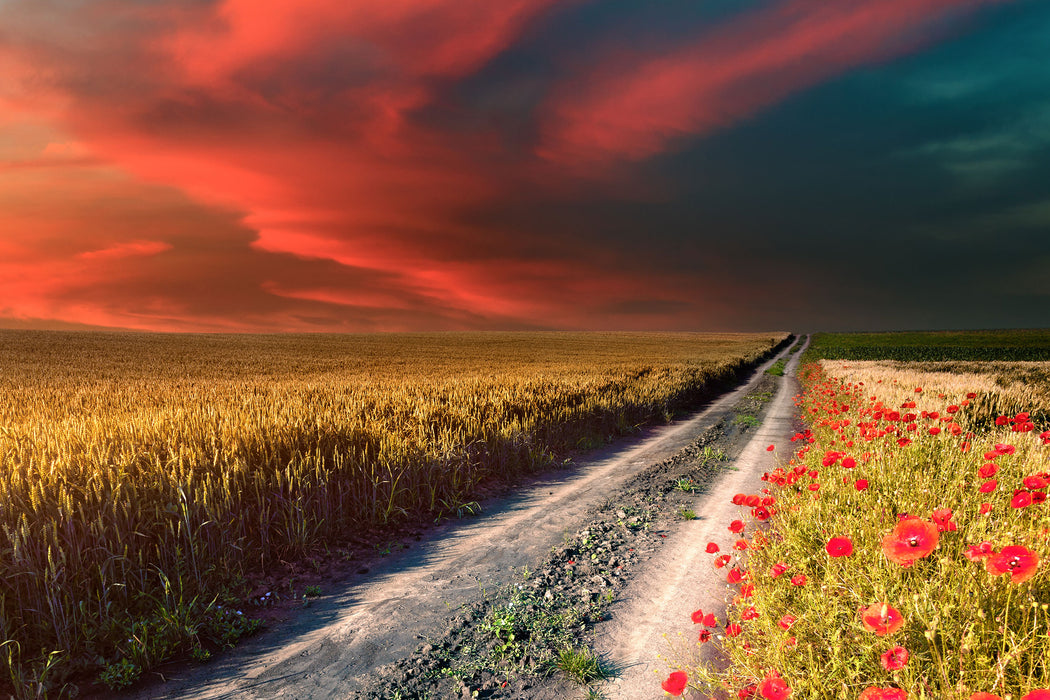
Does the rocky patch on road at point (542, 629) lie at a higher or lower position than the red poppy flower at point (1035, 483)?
lower

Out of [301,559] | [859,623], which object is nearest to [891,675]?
[859,623]

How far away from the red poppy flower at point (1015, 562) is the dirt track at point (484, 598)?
220 cm

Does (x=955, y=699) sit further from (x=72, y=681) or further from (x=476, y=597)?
(x=72, y=681)

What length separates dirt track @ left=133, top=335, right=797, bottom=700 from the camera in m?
3.82

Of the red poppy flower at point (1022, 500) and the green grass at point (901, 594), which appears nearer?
the green grass at point (901, 594)

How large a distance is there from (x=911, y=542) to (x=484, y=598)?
366 centimetres

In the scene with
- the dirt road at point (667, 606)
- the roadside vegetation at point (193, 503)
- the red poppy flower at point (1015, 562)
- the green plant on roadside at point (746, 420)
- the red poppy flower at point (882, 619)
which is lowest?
the green plant on roadside at point (746, 420)

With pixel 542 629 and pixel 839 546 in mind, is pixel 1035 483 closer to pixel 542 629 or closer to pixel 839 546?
pixel 839 546

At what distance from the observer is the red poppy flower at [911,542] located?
247 centimetres

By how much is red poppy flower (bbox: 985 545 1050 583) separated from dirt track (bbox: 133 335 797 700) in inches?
86.6

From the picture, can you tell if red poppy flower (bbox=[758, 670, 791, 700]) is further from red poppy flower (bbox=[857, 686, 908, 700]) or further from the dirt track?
the dirt track

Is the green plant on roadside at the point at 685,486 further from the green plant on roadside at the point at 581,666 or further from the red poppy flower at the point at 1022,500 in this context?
the red poppy flower at the point at 1022,500

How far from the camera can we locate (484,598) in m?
5.00

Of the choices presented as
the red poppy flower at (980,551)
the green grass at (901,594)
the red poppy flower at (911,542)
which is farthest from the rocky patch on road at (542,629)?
the red poppy flower at (980,551)
